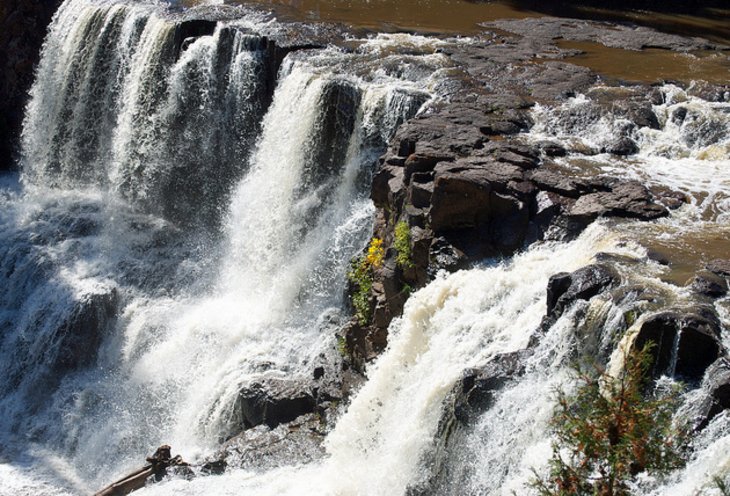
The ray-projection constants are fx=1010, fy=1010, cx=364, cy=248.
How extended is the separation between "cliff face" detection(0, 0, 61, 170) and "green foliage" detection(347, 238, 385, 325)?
11521 mm

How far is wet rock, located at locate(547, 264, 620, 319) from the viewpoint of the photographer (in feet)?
28.9

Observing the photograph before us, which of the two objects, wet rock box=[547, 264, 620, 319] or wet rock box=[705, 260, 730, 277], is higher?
wet rock box=[705, 260, 730, 277]

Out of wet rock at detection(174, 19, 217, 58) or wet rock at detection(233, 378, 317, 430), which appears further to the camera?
wet rock at detection(174, 19, 217, 58)

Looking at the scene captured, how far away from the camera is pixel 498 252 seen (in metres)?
10.9

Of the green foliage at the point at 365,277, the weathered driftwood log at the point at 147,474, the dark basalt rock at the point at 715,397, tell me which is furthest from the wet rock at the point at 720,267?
the weathered driftwood log at the point at 147,474

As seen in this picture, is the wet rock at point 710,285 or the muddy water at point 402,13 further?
the muddy water at point 402,13

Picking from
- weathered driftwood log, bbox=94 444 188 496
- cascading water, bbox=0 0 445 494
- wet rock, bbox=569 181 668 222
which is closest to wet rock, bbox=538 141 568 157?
wet rock, bbox=569 181 668 222

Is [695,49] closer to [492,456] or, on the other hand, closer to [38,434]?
[492,456]

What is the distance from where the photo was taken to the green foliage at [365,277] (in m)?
12.3

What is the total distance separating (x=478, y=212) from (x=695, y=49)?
8.07 meters

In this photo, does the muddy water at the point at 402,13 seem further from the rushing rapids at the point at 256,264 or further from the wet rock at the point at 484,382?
the wet rock at the point at 484,382

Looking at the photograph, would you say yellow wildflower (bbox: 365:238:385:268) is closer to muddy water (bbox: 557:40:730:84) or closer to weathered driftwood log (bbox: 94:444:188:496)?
weathered driftwood log (bbox: 94:444:188:496)

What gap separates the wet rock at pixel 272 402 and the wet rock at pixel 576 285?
165 inches

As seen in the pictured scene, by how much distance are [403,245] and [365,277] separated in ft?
3.59
